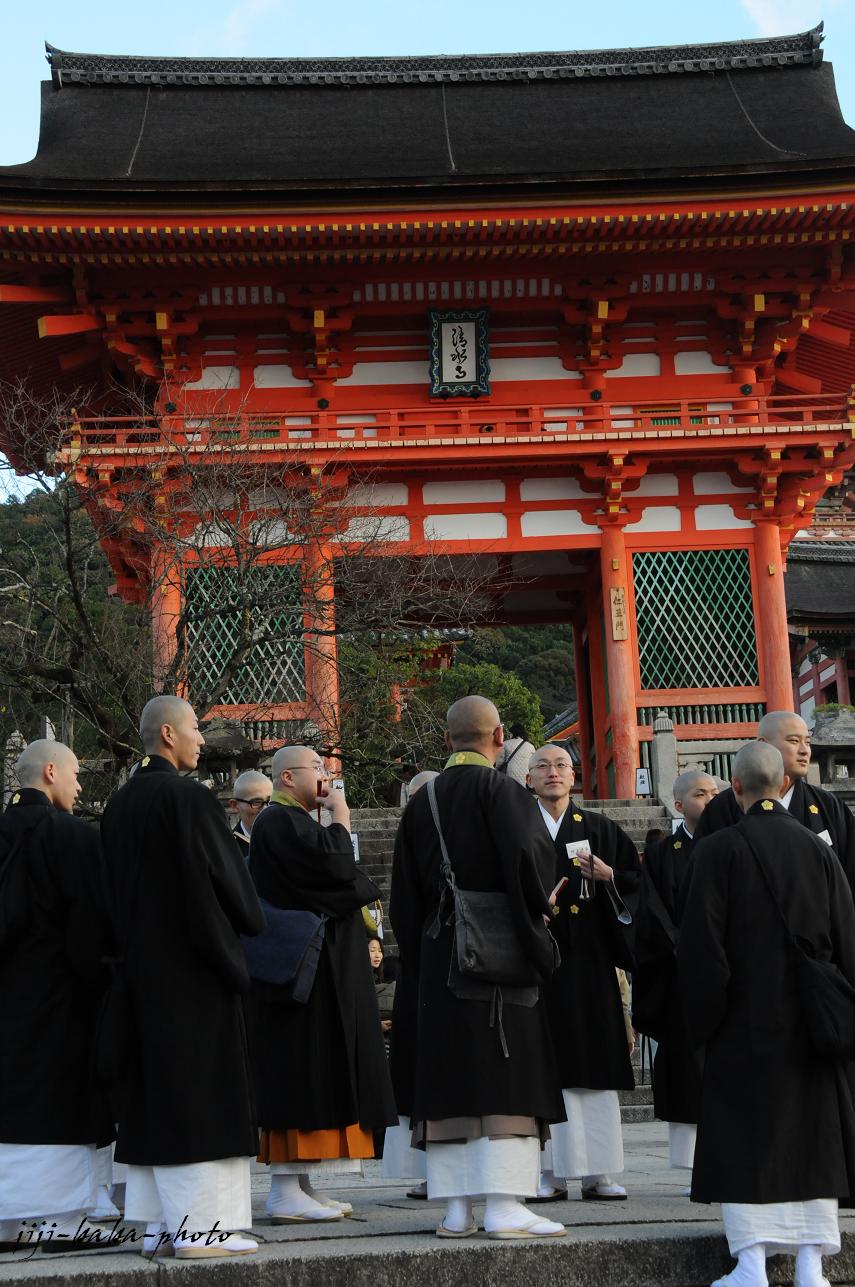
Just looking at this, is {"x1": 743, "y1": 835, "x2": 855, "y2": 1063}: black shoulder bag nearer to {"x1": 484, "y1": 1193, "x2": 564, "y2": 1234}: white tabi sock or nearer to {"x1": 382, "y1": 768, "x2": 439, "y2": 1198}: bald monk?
{"x1": 484, "y1": 1193, "x2": 564, "y2": 1234}: white tabi sock

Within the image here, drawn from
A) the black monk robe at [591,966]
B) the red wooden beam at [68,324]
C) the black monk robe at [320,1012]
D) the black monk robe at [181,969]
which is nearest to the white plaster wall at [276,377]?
the red wooden beam at [68,324]

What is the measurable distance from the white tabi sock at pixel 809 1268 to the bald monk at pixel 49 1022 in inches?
91.7

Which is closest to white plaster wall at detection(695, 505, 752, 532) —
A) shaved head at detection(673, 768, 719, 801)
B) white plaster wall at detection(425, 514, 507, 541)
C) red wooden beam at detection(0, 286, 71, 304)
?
white plaster wall at detection(425, 514, 507, 541)

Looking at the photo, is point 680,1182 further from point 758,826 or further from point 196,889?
point 196,889

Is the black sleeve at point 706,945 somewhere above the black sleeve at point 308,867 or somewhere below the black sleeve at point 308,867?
below

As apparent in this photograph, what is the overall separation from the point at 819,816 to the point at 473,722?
5.28 feet

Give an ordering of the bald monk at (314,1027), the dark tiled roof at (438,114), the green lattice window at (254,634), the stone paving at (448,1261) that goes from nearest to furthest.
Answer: the stone paving at (448,1261)
the bald monk at (314,1027)
the green lattice window at (254,634)
the dark tiled roof at (438,114)

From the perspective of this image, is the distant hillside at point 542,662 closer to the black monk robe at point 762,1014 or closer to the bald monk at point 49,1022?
the bald monk at point 49,1022

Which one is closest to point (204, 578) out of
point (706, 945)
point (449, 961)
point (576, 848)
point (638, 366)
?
point (638, 366)

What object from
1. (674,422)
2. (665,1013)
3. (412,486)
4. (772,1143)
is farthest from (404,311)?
(772,1143)

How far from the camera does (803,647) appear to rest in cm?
2817

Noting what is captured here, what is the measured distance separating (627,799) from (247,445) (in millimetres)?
4976

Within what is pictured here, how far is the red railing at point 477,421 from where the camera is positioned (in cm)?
1566

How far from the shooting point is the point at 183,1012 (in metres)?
4.87
